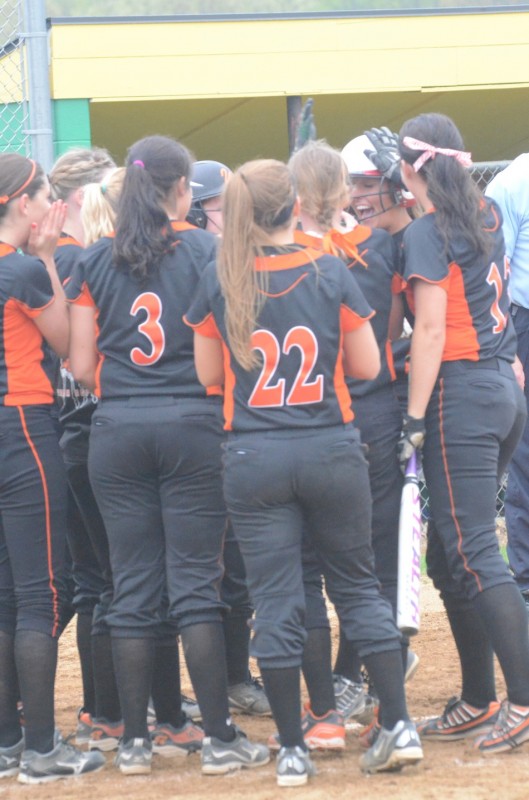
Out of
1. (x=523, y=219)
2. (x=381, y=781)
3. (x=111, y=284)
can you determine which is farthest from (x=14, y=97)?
(x=381, y=781)

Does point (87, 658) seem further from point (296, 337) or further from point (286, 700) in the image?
point (296, 337)

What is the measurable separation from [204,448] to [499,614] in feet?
3.65

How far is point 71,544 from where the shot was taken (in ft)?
14.9

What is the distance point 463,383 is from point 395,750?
1.22 meters

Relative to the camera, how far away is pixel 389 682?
3719mm

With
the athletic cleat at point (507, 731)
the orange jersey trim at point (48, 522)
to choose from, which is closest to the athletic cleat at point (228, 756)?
the orange jersey trim at point (48, 522)

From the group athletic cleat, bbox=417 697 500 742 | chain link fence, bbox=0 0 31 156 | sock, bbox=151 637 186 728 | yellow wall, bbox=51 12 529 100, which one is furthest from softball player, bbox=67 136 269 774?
yellow wall, bbox=51 12 529 100

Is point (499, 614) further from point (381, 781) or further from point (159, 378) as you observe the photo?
point (159, 378)

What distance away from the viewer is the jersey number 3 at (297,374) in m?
3.63

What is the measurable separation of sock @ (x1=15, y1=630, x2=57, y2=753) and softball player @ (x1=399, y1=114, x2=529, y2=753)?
1.38 meters

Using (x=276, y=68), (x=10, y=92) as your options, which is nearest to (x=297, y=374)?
(x=10, y=92)

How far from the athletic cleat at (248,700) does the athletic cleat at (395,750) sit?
103 centimetres

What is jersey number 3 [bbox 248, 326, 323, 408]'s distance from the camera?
143 inches

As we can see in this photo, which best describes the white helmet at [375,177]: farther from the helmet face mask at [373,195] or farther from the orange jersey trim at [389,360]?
the orange jersey trim at [389,360]
